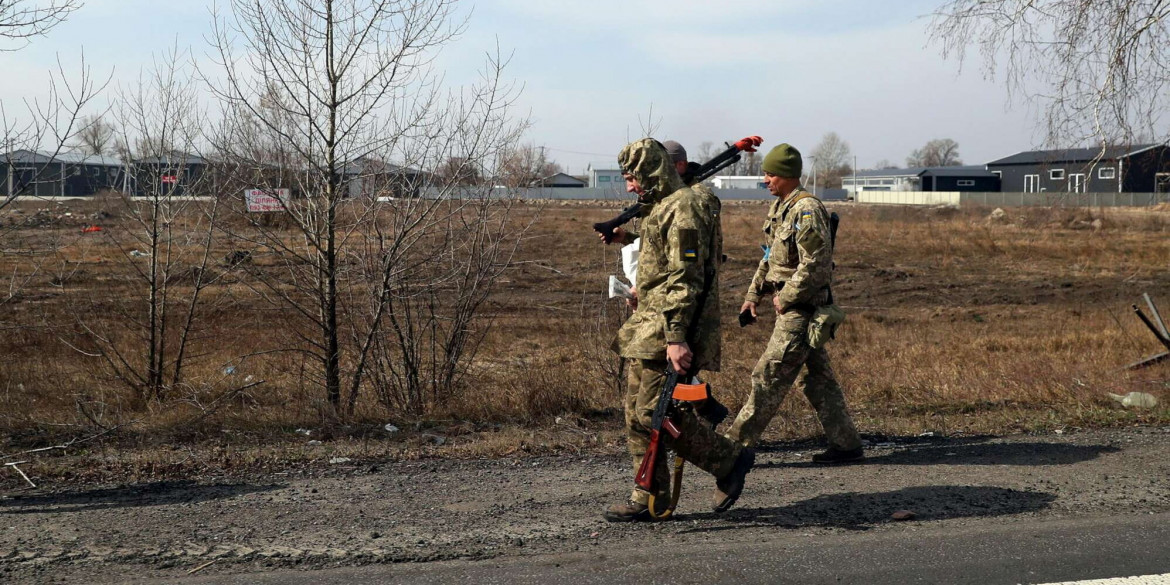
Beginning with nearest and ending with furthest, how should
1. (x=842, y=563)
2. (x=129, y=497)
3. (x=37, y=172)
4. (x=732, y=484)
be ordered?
(x=842, y=563) → (x=732, y=484) → (x=129, y=497) → (x=37, y=172)

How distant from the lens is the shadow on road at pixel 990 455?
5.59 m

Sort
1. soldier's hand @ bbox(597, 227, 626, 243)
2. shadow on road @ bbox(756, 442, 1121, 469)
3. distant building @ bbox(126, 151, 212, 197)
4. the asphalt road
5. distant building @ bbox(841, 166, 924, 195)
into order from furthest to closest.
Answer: distant building @ bbox(841, 166, 924, 195), distant building @ bbox(126, 151, 212, 197), shadow on road @ bbox(756, 442, 1121, 469), soldier's hand @ bbox(597, 227, 626, 243), the asphalt road

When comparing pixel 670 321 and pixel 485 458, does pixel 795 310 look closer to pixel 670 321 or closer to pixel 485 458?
pixel 670 321

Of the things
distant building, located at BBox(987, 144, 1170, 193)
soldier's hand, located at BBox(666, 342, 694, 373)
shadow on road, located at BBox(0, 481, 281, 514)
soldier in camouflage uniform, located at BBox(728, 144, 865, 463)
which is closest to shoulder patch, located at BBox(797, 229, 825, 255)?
soldier in camouflage uniform, located at BBox(728, 144, 865, 463)

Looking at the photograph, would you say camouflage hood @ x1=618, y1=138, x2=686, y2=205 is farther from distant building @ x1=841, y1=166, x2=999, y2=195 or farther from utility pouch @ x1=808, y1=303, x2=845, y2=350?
distant building @ x1=841, y1=166, x2=999, y2=195

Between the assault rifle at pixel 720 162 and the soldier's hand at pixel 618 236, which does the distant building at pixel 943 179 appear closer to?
the assault rifle at pixel 720 162

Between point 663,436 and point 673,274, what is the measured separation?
0.76m

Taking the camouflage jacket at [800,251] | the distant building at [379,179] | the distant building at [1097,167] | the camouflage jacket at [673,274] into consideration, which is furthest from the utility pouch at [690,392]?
the distant building at [1097,167]

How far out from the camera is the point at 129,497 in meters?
4.88

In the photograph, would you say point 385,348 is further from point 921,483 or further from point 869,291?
point 869,291

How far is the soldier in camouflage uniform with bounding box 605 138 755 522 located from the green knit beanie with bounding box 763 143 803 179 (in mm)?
1121

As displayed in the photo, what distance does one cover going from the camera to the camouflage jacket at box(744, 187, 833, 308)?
17.7 feet

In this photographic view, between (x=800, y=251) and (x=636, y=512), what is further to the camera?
(x=800, y=251)

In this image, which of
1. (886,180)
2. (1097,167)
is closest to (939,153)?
(886,180)
